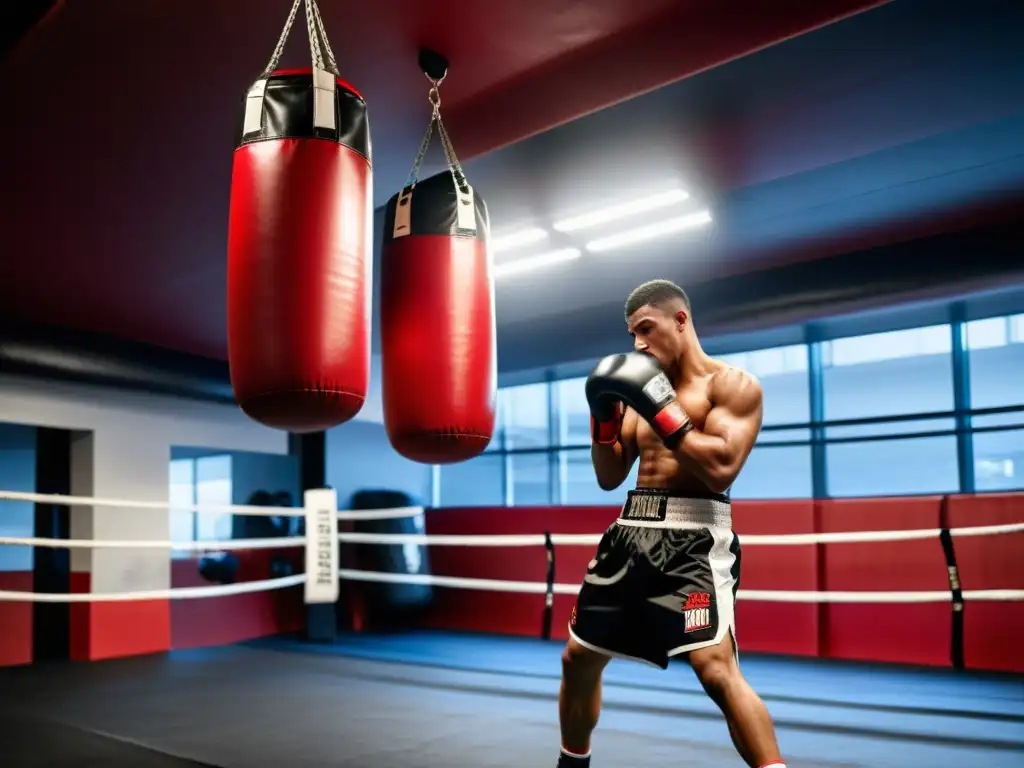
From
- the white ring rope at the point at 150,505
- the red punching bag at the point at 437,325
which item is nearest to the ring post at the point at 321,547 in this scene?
the white ring rope at the point at 150,505

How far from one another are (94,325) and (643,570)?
4.04 m

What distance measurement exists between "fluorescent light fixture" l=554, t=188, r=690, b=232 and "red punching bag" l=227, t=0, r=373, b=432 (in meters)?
2.59

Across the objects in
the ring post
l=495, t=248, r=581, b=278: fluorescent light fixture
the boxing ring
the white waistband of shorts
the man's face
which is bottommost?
the boxing ring

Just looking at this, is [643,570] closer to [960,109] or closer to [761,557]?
[960,109]

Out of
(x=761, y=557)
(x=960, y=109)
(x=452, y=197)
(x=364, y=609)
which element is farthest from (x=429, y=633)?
(x=960, y=109)

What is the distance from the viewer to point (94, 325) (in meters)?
4.55

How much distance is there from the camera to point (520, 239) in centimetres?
464

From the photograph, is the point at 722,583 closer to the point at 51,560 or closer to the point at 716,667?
the point at 716,667

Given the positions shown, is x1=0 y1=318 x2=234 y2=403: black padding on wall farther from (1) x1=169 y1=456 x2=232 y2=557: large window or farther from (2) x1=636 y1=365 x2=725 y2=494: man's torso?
(2) x1=636 y1=365 x2=725 y2=494: man's torso

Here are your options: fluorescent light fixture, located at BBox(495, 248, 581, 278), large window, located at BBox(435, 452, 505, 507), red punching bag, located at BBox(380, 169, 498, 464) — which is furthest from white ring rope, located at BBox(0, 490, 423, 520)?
large window, located at BBox(435, 452, 505, 507)

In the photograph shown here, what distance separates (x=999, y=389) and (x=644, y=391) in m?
12.2

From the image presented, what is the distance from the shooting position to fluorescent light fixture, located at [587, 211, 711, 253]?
Result: 4320 millimetres

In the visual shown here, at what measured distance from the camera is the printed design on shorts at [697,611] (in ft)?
5.15

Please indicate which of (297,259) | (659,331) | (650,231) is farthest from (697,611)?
(650,231)
